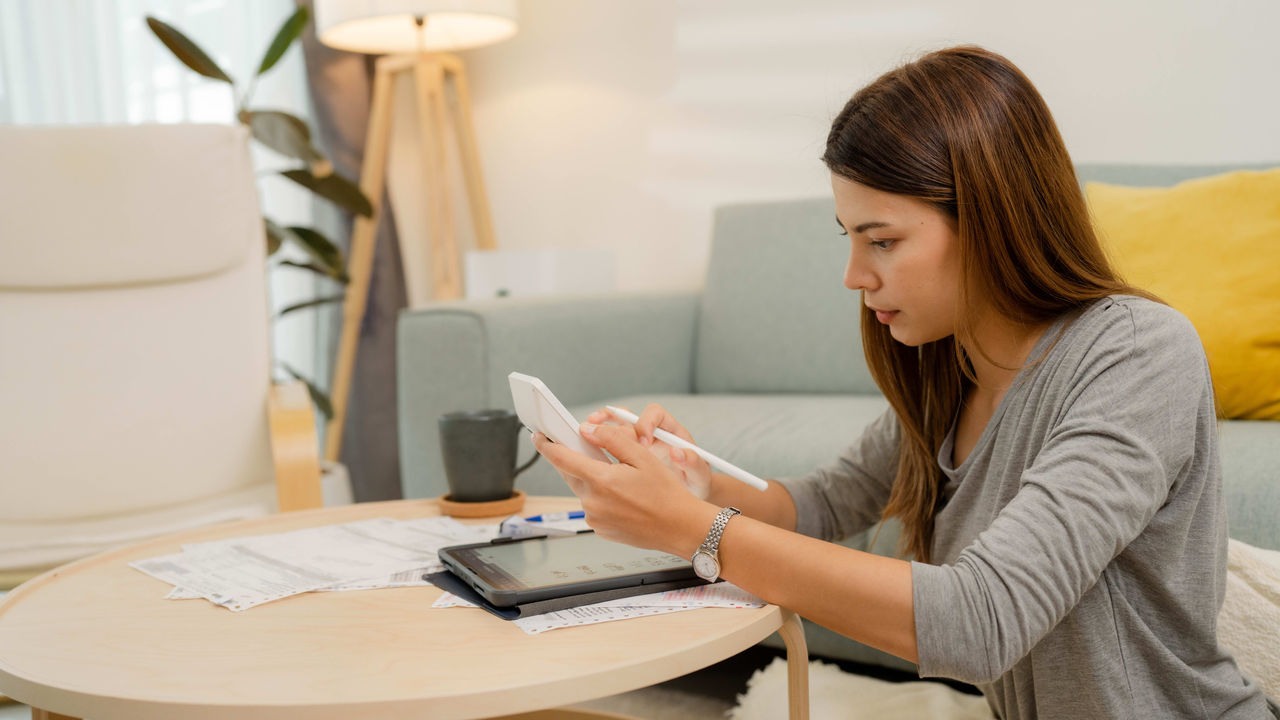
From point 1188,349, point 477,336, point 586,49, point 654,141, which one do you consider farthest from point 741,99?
point 1188,349

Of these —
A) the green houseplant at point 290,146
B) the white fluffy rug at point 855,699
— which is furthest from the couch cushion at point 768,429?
the green houseplant at point 290,146

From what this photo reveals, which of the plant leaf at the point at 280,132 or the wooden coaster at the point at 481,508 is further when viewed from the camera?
the plant leaf at the point at 280,132

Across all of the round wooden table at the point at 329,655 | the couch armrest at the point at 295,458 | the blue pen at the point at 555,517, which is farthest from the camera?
the couch armrest at the point at 295,458

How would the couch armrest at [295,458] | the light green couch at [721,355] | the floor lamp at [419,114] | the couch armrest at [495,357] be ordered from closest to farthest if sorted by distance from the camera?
1. the couch armrest at [295,458]
2. the light green couch at [721,355]
3. the couch armrest at [495,357]
4. the floor lamp at [419,114]

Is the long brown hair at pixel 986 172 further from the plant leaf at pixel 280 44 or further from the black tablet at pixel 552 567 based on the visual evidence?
the plant leaf at pixel 280 44

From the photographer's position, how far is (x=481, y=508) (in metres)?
1.05

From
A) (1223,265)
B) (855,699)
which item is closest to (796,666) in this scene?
(855,699)

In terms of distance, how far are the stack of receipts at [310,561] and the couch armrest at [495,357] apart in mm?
722

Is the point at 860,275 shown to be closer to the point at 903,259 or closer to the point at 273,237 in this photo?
the point at 903,259

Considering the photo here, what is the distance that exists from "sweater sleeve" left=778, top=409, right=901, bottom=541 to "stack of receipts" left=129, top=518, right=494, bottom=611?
0.34 meters

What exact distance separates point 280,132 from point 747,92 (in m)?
1.16

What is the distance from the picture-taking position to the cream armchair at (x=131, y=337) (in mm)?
1566

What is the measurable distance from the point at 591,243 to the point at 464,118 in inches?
20.2

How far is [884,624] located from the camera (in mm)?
675
